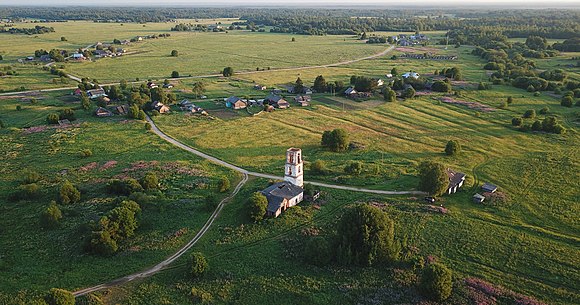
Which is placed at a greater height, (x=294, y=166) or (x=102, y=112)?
(x=102, y=112)

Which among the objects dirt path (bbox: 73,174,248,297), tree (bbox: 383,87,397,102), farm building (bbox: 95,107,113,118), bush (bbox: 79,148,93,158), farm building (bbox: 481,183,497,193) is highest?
tree (bbox: 383,87,397,102)

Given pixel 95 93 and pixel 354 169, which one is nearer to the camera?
pixel 354 169

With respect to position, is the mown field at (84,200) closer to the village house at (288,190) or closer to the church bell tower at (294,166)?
the village house at (288,190)

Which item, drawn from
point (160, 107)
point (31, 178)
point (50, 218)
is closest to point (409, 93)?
point (160, 107)

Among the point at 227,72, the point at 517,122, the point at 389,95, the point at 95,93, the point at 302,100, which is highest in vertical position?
the point at 227,72

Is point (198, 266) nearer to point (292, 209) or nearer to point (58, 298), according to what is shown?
point (58, 298)

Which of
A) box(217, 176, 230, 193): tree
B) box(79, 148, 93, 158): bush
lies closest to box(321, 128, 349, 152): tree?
box(217, 176, 230, 193): tree

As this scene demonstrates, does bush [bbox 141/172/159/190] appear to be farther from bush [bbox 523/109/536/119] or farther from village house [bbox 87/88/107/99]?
bush [bbox 523/109/536/119]

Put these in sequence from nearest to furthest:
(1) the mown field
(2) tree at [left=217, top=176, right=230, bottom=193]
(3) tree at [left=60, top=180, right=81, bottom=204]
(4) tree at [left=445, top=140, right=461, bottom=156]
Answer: (1) the mown field < (3) tree at [left=60, top=180, right=81, bottom=204] < (2) tree at [left=217, top=176, right=230, bottom=193] < (4) tree at [left=445, top=140, right=461, bottom=156]
